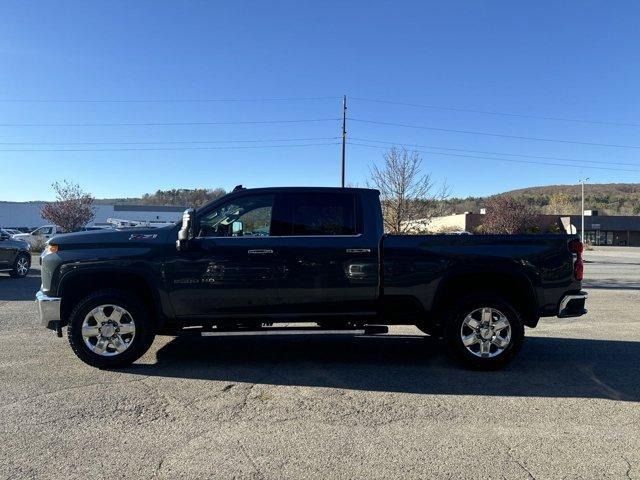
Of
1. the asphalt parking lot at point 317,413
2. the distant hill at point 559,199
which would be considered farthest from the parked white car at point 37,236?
the distant hill at point 559,199

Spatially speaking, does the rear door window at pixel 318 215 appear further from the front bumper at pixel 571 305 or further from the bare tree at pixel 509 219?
the bare tree at pixel 509 219

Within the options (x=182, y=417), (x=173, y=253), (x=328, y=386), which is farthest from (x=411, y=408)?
(x=173, y=253)

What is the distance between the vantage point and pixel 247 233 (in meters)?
5.98

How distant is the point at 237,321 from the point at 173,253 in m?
1.03

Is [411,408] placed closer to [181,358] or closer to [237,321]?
[237,321]

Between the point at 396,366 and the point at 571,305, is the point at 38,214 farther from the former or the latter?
the point at 571,305

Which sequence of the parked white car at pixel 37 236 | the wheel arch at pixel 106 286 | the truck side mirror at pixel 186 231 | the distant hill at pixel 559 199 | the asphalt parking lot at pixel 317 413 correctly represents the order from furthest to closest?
the distant hill at pixel 559 199, the parked white car at pixel 37 236, the wheel arch at pixel 106 286, the truck side mirror at pixel 186 231, the asphalt parking lot at pixel 317 413

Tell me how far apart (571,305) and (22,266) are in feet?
52.4

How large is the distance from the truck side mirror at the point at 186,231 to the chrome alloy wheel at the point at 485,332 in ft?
10.5

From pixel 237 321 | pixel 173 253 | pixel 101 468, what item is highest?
pixel 173 253

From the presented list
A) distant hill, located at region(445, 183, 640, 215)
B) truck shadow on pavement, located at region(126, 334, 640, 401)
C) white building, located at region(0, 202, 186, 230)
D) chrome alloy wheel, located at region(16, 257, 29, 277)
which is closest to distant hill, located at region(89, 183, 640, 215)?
distant hill, located at region(445, 183, 640, 215)

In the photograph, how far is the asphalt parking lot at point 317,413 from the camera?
3.63m

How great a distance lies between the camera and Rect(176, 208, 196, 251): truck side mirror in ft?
18.8

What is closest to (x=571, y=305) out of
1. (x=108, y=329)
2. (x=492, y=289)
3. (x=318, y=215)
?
(x=492, y=289)
